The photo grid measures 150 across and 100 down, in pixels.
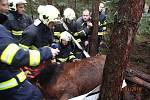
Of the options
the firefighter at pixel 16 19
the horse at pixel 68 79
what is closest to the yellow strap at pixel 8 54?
the horse at pixel 68 79

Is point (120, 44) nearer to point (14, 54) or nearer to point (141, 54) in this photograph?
point (14, 54)

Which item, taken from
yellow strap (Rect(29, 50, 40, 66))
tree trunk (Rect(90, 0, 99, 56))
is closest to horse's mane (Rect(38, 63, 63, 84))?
yellow strap (Rect(29, 50, 40, 66))

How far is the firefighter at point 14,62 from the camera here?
336 cm

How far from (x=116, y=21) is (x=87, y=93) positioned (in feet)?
4.87

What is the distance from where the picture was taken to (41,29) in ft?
18.9

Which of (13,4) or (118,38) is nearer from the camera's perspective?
(118,38)

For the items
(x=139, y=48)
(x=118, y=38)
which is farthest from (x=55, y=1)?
(x=118, y=38)

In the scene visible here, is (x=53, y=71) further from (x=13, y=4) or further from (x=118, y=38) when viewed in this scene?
(x=13, y=4)

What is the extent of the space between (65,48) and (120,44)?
3.31 m

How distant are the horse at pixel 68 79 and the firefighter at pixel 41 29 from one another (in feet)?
2.09

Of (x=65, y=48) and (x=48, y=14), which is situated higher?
(x=48, y=14)

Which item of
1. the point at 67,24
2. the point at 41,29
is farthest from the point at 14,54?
the point at 67,24

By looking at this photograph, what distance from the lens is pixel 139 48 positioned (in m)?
12.2

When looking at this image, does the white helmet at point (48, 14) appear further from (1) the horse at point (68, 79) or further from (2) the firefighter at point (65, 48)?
(2) the firefighter at point (65, 48)
